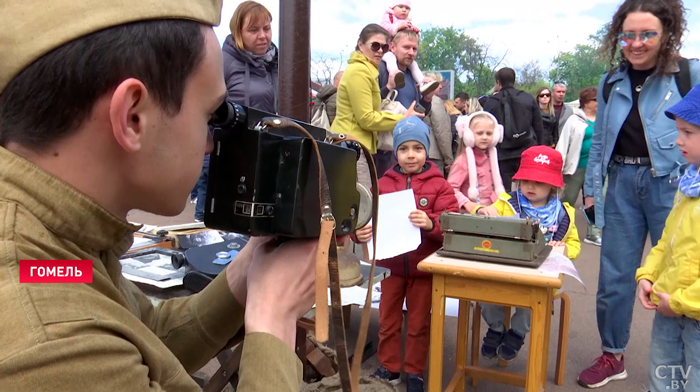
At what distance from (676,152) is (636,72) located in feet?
1.66

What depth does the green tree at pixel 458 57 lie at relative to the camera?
32938mm

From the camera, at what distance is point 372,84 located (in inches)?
157

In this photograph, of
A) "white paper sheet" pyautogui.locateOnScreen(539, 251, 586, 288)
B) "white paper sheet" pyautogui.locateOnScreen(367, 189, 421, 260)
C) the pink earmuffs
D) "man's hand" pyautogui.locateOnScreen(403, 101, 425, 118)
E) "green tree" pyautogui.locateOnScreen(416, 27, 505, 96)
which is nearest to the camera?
"white paper sheet" pyautogui.locateOnScreen(539, 251, 586, 288)

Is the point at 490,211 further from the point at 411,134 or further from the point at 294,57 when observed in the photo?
the point at 294,57

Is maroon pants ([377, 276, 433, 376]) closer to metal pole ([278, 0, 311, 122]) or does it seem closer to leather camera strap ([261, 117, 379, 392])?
metal pole ([278, 0, 311, 122])

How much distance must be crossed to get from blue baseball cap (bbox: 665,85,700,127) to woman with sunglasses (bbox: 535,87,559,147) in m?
5.17

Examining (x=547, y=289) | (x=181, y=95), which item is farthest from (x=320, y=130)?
(x=547, y=289)

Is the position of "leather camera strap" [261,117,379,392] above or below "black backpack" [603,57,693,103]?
below

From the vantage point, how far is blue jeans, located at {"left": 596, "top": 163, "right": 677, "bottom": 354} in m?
2.98

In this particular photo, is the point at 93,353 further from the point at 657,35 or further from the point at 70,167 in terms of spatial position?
the point at 657,35

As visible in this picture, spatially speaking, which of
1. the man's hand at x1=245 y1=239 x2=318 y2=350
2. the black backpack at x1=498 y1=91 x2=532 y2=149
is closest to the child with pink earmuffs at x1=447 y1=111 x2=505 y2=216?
the black backpack at x1=498 y1=91 x2=532 y2=149

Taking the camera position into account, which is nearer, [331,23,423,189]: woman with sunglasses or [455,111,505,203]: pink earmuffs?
[331,23,423,189]: woman with sunglasses

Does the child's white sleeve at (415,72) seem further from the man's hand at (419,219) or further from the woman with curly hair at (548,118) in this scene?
the woman with curly hair at (548,118)

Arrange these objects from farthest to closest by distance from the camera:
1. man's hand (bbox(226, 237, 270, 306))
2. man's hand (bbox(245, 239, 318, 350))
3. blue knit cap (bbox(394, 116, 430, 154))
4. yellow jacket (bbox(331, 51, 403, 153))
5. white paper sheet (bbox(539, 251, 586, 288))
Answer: yellow jacket (bbox(331, 51, 403, 153)) → blue knit cap (bbox(394, 116, 430, 154)) → white paper sheet (bbox(539, 251, 586, 288)) → man's hand (bbox(226, 237, 270, 306)) → man's hand (bbox(245, 239, 318, 350))
